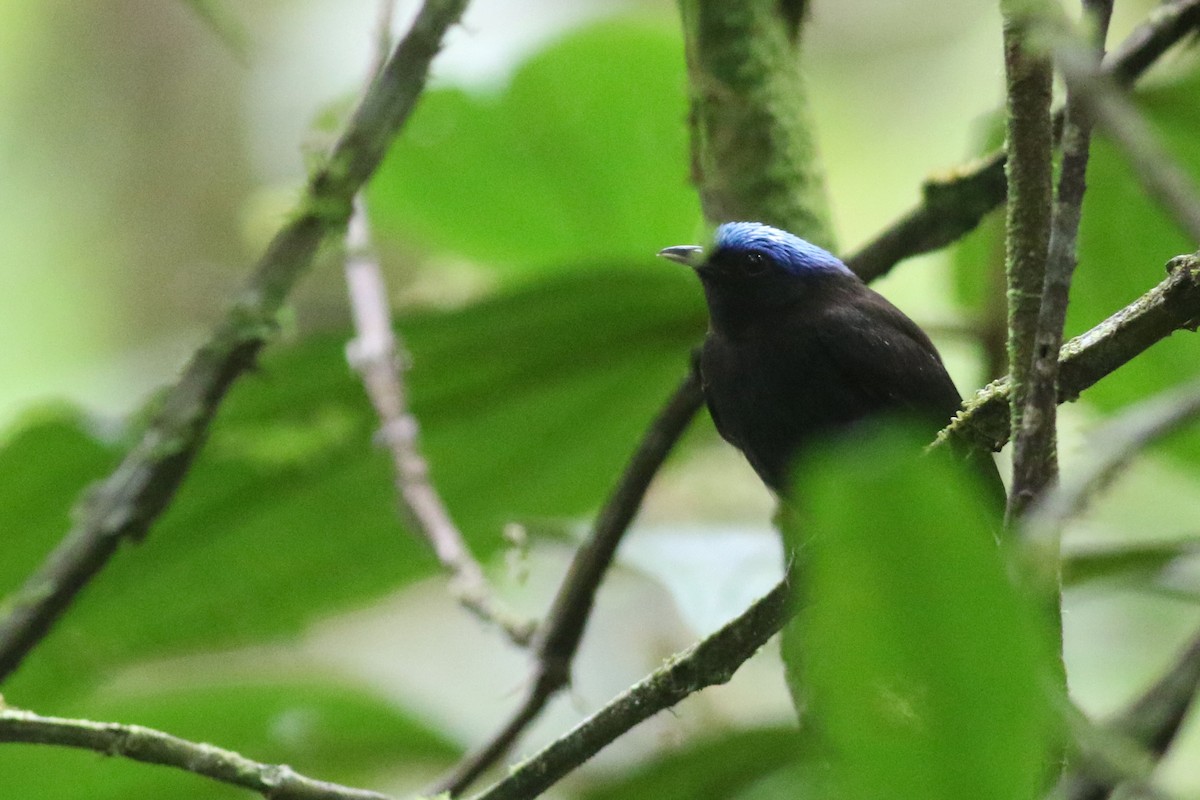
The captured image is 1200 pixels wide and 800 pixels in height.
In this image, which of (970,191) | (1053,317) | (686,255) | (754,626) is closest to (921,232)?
(970,191)

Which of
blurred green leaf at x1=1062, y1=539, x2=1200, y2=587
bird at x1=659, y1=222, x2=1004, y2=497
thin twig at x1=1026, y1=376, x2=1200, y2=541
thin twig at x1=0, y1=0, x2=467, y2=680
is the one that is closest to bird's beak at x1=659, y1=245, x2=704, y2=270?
bird at x1=659, y1=222, x2=1004, y2=497

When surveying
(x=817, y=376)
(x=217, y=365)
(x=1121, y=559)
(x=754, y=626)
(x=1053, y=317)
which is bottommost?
(x=1053, y=317)

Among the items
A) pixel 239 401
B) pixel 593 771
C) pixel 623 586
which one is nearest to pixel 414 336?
pixel 239 401

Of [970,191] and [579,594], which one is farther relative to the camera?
[579,594]

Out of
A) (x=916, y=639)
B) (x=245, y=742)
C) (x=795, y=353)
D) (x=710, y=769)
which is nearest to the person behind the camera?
(x=916, y=639)

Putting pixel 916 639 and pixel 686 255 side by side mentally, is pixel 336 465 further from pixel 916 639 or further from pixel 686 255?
pixel 916 639

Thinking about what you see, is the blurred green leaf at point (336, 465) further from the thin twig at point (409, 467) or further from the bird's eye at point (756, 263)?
the bird's eye at point (756, 263)

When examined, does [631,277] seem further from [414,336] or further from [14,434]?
[14,434]

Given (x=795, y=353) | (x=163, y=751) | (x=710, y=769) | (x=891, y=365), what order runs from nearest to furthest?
1. (x=163, y=751)
2. (x=891, y=365)
3. (x=795, y=353)
4. (x=710, y=769)
